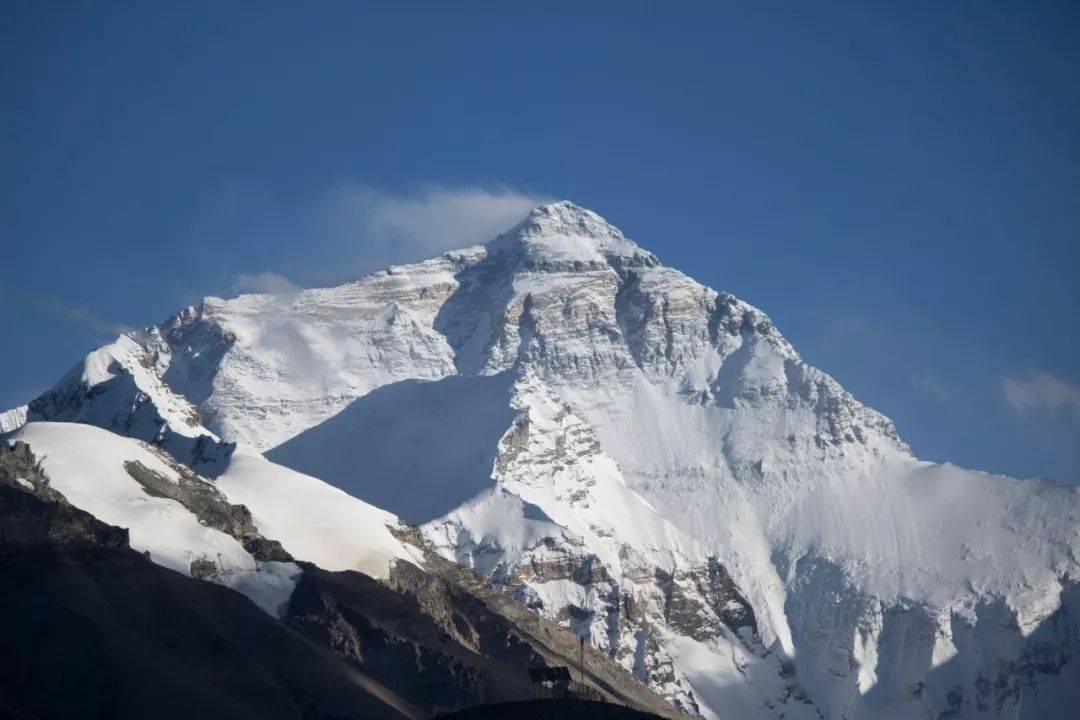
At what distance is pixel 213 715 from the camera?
463ft

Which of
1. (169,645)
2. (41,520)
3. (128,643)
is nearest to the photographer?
(128,643)

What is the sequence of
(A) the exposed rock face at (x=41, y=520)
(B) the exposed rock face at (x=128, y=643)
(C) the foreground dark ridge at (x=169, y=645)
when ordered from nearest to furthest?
1. (B) the exposed rock face at (x=128, y=643)
2. (C) the foreground dark ridge at (x=169, y=645)
3. (A) the exposed rock face at (x=41, y=520)

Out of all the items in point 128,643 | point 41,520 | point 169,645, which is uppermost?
point 41,520

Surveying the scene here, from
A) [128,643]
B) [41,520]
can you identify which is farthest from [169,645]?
[41,520]

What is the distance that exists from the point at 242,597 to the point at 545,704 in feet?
185

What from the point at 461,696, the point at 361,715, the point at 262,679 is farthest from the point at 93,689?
the point at 461,696

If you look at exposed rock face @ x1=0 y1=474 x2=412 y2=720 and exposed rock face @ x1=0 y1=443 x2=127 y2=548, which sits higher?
exposed rock face @ x1=0 y1=443 x2=127 y2=548

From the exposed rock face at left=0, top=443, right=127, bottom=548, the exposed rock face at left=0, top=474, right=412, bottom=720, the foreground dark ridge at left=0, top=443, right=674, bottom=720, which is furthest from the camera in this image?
the exposed rock face at left=0, top=443, right=127, bottom=548

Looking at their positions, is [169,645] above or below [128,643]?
above

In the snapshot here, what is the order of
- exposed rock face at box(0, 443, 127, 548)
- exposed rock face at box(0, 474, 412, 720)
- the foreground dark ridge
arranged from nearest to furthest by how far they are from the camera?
1. exposed rock face at box(0, 474, 412, 720)
2. the foreground dark ridge
3. exposed rock face at box(0, 443, 127, 548)

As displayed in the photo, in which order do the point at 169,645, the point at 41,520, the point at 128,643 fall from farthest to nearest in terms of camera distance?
the point at 41,520, the point at 169,645, the point at 128,643

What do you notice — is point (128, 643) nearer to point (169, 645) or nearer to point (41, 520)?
point (169, 645)

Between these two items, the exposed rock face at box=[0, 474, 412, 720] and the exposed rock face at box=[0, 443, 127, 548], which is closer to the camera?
the exposed rock face at box=[0, 474, 412, 720]

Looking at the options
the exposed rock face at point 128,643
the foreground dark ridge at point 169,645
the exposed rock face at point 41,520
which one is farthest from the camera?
the exposed rock face at point 41,520
